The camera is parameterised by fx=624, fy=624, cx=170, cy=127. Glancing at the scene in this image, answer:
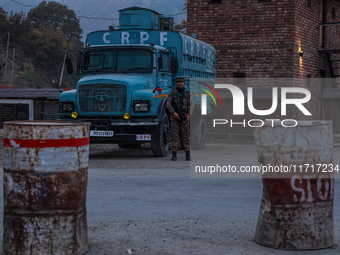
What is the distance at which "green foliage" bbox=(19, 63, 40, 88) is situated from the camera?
89.8 metres

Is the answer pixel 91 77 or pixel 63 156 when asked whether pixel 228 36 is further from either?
pixel 63 156

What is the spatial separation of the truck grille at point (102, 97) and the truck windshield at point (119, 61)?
0.84 metres

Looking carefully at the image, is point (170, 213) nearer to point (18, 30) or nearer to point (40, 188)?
point (40, 188)

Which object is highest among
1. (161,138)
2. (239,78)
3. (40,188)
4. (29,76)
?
(29,76)

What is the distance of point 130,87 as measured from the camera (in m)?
14.4

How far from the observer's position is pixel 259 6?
84.3ft

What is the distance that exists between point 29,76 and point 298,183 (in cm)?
8674

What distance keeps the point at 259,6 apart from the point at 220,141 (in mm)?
6502

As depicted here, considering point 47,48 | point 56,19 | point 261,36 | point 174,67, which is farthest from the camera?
point 56,19

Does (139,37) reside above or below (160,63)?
above

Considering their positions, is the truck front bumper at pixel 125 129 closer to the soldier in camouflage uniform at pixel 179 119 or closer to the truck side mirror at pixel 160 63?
the soldier in camouflage uniform at pixel 179 119

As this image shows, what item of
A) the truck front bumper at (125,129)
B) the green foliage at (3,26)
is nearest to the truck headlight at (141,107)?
the truck front bumper at (125,129)

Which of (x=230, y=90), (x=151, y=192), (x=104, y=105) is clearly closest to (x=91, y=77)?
(x=104, y=105)

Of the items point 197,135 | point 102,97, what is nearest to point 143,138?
point 102,97
